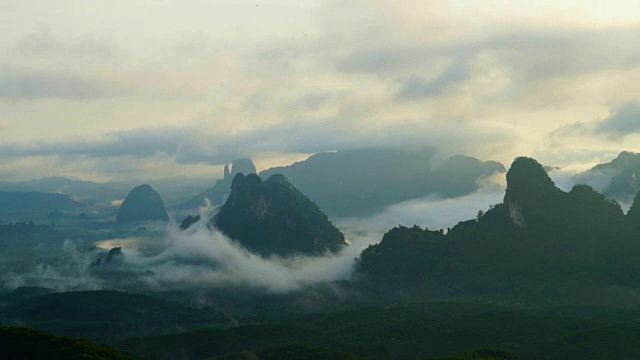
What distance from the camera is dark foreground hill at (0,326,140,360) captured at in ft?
532

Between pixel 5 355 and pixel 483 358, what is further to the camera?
pixel 483 358

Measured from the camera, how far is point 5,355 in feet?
553

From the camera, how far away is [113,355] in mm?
166625

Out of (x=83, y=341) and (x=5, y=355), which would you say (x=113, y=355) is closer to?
(x=83, y=341)

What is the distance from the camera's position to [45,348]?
168 metres

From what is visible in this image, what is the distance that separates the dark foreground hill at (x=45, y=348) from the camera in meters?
162

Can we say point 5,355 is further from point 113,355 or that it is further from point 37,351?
point 113,355

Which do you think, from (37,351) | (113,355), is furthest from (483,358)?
(37,351)

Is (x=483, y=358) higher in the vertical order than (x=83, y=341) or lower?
lower

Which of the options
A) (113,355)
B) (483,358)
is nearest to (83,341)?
(113,355)

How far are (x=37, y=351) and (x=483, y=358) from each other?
394 feet

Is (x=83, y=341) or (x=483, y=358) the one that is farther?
(x=483, y=358)

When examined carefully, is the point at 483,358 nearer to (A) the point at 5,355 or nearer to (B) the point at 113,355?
(B) the point at 113,355

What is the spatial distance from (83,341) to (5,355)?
18.6m
